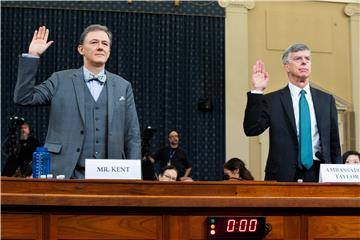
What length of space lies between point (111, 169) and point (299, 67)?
3.47 feet

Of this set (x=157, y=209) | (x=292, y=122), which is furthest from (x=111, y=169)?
(x=292, y=122)

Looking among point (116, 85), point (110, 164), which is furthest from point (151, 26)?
point (110, 164)

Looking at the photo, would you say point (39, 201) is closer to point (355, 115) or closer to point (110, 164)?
point (110, 164)

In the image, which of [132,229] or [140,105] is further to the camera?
[140,105]

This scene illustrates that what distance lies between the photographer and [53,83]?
8.97 feet

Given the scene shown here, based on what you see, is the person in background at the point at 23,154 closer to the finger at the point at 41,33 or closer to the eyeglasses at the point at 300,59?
the finger at the point at 41,33

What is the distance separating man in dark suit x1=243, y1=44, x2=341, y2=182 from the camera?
2793 millimetres

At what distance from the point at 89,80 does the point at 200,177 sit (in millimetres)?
5270

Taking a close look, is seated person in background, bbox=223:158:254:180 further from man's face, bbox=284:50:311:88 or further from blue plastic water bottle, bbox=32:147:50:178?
blue plastic water bottle, bbox=32:147:50:178

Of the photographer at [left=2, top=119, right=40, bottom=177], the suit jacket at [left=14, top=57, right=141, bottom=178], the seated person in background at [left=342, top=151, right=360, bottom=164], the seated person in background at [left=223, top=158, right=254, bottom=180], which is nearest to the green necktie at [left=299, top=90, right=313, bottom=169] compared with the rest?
the suit jacket at [left=14, top=57, right=141, bottom=178]

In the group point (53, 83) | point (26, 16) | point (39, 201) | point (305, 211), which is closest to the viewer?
point (39, 201)

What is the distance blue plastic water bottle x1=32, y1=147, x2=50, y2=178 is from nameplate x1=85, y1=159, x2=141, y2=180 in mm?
285

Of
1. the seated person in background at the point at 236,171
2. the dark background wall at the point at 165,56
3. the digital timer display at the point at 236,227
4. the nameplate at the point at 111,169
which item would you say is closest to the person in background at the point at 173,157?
the dark background wall at the point at 165,56

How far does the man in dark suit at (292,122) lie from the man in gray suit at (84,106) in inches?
20.5
